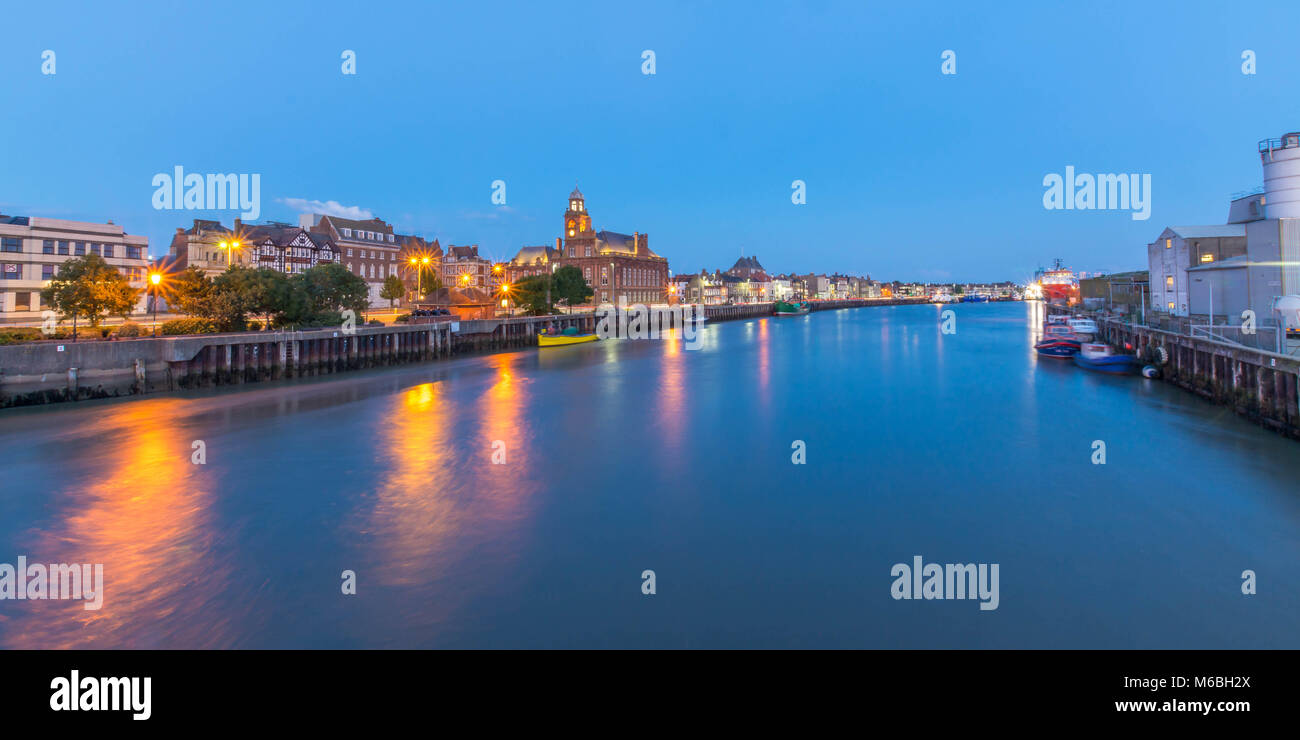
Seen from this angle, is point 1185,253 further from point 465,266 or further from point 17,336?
point 465,266

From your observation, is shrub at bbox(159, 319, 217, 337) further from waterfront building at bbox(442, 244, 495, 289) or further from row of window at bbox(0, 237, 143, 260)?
waterfront building at bbox(442, 244, 495, 289)

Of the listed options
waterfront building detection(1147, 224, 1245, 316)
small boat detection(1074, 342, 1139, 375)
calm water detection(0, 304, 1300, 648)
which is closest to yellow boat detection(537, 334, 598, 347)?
calm water detection(0, 304, 1300, 648)

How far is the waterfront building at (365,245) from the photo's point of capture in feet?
318

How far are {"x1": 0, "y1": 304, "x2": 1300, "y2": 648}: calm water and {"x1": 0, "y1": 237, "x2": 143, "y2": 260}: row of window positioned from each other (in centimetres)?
3484

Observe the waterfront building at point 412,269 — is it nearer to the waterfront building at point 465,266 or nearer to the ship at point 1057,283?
the waterfront building at point 465,266

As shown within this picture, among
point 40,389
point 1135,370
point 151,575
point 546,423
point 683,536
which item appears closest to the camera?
point 151,575

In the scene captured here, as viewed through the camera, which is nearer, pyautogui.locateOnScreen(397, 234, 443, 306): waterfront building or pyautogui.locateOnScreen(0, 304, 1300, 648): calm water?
pyautogui.locateOnScreen(0, 304, 1300, 648): calm water

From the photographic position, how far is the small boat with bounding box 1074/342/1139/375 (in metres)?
40.2

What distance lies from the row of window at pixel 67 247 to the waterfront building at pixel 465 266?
6790 cm

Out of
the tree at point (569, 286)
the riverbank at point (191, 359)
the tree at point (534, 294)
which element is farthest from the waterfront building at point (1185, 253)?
the tree at point (534, 294)
